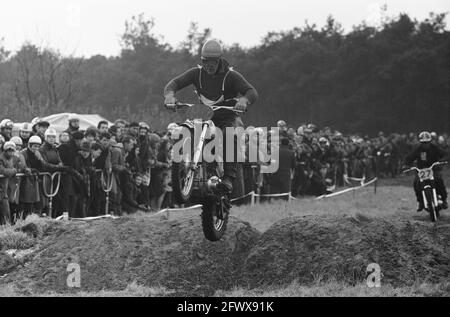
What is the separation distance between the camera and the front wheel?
9.55 meters

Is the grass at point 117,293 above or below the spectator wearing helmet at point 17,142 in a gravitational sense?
below

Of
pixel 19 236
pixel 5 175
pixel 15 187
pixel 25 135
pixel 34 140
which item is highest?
pixel 25 135

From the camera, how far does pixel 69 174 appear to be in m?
14.7

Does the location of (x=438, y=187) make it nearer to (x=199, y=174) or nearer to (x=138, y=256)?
(x=138, y=256)

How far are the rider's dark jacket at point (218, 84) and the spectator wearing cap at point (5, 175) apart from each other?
15.3ft

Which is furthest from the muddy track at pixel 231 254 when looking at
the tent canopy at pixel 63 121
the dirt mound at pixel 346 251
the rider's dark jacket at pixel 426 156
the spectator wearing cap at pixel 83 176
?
the tent canopy at pixel 63 121

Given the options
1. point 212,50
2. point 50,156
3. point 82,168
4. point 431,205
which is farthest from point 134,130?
point 212,50

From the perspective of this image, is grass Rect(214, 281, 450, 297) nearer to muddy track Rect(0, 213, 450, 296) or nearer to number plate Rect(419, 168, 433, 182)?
muddy track Rect(0, 213, 450, 296)

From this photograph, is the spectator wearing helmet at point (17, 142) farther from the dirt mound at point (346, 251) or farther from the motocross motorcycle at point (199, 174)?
the motocross motorcycle at point (199, 174)

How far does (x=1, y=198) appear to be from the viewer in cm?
1323

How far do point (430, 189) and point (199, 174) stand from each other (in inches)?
393

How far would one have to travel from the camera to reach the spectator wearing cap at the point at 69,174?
48.2 feet

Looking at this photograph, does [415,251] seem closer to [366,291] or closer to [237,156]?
[366,291]
